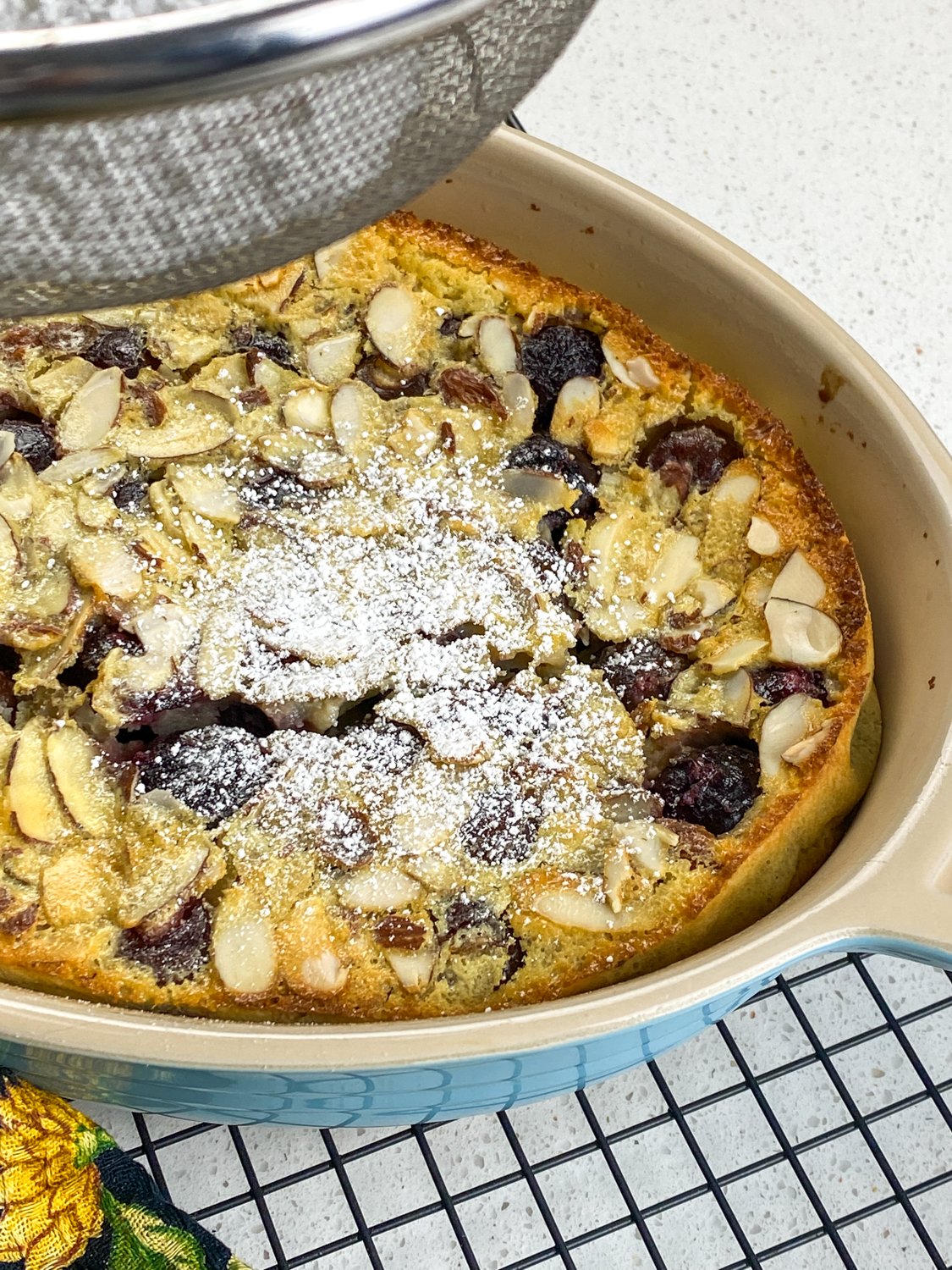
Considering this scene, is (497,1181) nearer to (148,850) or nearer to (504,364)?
(148,850)

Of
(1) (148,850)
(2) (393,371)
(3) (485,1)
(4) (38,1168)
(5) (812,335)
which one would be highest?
(3) (485,1)

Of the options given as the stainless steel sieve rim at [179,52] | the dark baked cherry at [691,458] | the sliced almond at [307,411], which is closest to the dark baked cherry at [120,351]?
the sliced almond at [307,411]

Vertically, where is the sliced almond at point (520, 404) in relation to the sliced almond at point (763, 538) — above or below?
below

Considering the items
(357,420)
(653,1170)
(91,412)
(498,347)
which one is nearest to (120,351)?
(91,412)

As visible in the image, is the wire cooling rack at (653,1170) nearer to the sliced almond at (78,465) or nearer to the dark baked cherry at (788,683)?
the dark baked cherry at (788,683)

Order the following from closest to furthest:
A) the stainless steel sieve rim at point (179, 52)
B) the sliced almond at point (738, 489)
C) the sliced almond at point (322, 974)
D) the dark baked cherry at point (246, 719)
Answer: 1. the stainless steel sieve rim at point (179, 52)
2. the sliced almond at point (322, 974)
3. the dark baked cherry at point (246, 719)
4. the sliced almond at point (738, 489)

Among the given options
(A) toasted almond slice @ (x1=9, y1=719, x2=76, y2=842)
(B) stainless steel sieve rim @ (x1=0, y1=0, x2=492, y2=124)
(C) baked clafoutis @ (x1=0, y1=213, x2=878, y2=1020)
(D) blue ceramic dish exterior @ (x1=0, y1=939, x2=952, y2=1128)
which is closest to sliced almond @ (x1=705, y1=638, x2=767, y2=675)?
(C) baked clafoutis @ (x1=0, y1=213, x2=878, y2=1020)

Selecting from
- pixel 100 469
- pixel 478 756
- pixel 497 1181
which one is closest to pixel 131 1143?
pixel 497 1181

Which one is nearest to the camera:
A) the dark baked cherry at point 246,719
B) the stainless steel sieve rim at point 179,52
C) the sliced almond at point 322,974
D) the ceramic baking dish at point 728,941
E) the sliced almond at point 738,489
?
the stainless steel sieve rim at point 179,52
